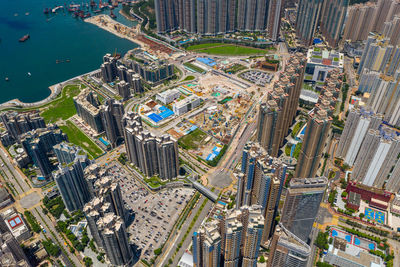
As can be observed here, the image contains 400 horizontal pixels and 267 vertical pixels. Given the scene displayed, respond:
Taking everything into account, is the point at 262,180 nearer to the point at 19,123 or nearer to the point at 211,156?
the point at 211,156

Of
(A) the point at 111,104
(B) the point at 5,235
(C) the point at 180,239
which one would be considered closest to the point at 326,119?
(C) the point at 180,239

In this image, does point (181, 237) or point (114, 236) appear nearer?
point (114, 236)

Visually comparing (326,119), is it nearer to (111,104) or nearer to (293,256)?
(293,256)

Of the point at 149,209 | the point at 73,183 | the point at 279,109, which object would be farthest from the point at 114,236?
the point at 279,109

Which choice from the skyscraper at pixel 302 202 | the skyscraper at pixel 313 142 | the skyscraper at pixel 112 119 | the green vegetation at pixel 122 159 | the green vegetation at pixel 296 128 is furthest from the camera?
the green vegetation at pixel 296 128

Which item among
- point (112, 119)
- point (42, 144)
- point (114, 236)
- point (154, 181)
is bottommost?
point (154, 181)

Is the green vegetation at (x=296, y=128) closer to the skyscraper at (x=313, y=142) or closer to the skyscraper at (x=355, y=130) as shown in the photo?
the skyscraper at (x=355, y=130)

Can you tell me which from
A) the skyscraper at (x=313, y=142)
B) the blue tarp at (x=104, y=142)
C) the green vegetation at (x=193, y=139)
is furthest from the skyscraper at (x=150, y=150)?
the skyscraper at (x=313, y=142)
